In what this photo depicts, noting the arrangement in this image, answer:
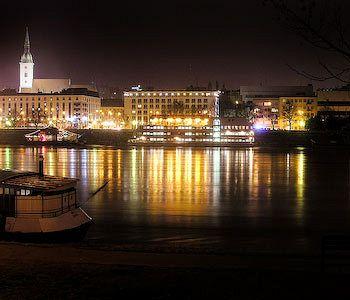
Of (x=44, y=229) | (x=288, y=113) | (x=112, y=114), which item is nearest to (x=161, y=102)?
(x=112, y=114)

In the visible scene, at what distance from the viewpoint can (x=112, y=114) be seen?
169125mm

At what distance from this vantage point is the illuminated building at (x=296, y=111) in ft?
470

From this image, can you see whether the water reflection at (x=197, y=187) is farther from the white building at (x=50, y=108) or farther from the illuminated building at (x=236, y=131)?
the white building at (x=50, y=108)

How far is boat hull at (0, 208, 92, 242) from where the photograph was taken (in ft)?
55.2

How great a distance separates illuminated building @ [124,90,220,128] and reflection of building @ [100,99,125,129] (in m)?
5.20

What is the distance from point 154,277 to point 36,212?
772cm

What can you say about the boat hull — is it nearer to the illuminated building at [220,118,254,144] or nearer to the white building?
the illuminated building at [220,118,254,144]

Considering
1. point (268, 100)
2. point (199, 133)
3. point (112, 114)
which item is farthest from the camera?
point (112, 114)

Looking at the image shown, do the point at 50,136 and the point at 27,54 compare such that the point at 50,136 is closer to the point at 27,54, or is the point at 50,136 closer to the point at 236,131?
the point at 236,131

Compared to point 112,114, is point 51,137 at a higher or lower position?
lower

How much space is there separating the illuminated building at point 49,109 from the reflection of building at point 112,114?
165 inches

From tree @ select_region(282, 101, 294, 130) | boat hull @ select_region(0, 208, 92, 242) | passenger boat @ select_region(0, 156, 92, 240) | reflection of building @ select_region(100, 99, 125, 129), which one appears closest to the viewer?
boat hull @ select_region(0, 208, 92, 242)

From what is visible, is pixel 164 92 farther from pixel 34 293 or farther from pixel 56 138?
pixel 34 293

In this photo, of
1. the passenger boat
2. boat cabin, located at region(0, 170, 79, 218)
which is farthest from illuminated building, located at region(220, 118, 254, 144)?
boat cabin, located at region(0, 170, 79, 218)
